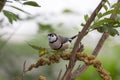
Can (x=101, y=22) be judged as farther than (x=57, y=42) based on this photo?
No

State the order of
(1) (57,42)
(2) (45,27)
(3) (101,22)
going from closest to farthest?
(3) (101,22) → (1) (57,42) → (2) (45,27)

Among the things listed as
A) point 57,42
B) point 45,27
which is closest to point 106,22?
point 57,42

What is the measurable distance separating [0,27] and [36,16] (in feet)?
0.64

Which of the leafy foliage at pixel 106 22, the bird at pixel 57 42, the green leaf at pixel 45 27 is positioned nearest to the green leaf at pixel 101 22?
the leafy foliage at pixel 106 22

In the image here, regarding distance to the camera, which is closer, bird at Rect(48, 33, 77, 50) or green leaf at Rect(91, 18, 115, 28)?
green leaf at Rect(91, 18, 115, 28)

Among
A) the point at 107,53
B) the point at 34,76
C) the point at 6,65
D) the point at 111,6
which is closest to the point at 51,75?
the point at 34,76

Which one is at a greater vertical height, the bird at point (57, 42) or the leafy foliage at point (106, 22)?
the leafy foliage at point (106, 22)

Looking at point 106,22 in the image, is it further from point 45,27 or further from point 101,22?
point 45,27

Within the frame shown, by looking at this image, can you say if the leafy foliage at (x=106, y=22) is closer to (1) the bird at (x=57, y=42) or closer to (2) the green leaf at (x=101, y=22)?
(2) the green leaf at (x=101, y=22)

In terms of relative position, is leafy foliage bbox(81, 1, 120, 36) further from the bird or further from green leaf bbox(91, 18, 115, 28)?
the bird

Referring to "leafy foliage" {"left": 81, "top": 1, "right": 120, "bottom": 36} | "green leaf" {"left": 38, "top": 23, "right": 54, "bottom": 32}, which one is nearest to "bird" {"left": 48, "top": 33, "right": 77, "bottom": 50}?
"green leaf" {"left": 38, "top": 23, "right": 54, "bottom": 32}

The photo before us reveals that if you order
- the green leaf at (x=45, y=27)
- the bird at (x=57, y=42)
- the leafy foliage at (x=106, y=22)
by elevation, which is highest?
the leafy foliage at (x=106, y=22)

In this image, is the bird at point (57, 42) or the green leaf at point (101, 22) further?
the bird at point (57, 42)

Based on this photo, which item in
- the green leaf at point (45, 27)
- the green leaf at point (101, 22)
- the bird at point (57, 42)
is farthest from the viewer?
the green leaf at point (45, 27)
